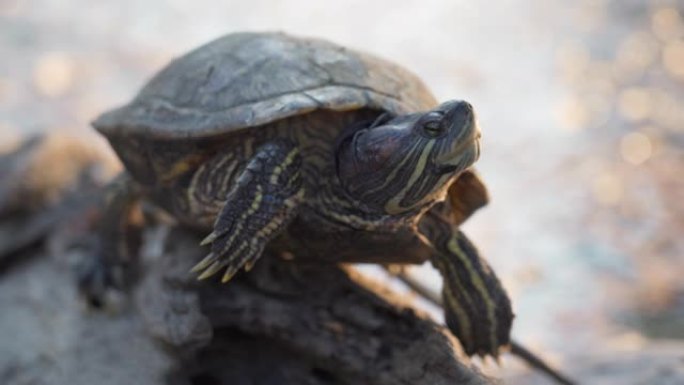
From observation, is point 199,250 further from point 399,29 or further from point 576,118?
point 399,29

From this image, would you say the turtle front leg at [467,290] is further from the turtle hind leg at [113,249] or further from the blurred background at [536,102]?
the turtle hind leg at [113,249]

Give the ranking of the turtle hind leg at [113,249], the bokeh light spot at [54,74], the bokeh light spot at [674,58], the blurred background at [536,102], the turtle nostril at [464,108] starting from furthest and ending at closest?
the bokeh light spot at [674,58] → the bokeh light spot at [54,74] → the blurred background at [536,102] → the turtle hind leg at [113,249] → the turtle nostril at [464,108]

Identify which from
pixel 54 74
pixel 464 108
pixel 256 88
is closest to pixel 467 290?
pixel 464 108

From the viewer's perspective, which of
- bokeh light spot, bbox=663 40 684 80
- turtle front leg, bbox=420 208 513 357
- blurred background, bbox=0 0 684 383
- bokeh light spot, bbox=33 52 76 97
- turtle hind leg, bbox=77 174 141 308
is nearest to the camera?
turtle front leg, bbox=420 208 513 357

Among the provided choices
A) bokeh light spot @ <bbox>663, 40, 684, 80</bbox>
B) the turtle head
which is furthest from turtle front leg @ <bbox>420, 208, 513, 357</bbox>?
bokeh light spot @ <bbox>663, 40, 684, 80</bbox>

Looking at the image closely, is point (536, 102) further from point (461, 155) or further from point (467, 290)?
point (461, 155)

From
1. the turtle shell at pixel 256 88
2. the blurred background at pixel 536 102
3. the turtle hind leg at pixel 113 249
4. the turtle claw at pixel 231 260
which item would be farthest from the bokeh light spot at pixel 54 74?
the turtle claw at pixel 231 260

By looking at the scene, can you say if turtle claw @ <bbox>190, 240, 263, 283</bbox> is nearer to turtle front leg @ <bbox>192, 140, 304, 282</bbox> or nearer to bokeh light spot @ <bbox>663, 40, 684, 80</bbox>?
turtle front leg @ <bbox>192, 140, 304, 282</bbox>
